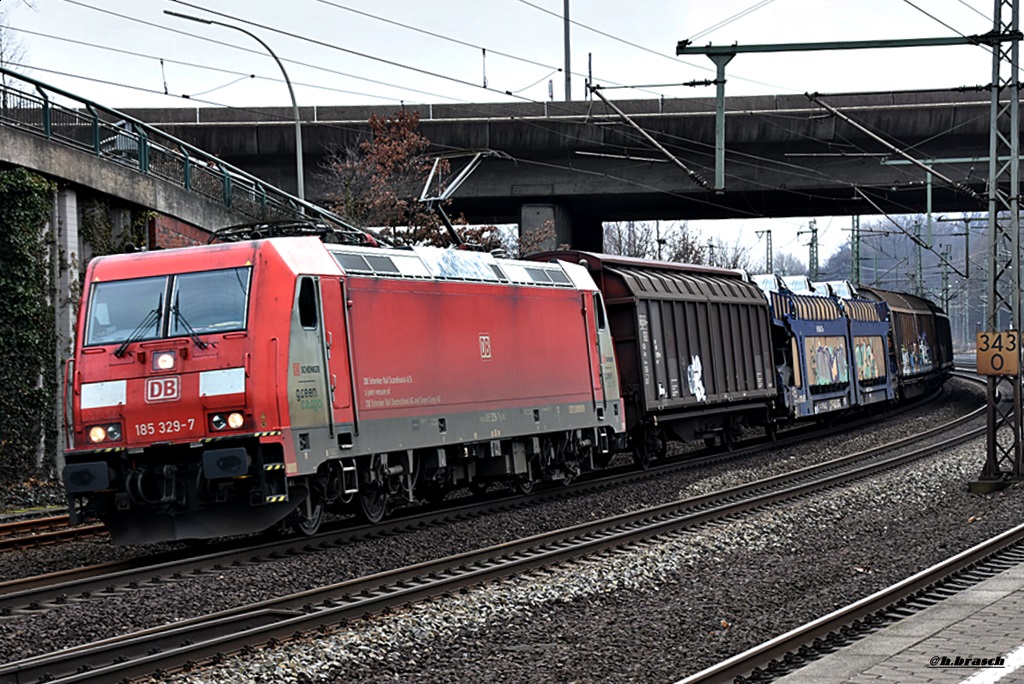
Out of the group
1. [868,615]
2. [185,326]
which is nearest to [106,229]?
[185,326]

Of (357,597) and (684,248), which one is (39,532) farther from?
(684,248)

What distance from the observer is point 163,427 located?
549 inches

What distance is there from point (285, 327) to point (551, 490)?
700 centimetres

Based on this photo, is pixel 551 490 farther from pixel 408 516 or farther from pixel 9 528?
pixel 9 528

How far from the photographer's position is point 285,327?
14.0 m

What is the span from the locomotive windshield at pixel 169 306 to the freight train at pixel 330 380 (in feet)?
0.06

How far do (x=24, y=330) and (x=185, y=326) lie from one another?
7.44 metres

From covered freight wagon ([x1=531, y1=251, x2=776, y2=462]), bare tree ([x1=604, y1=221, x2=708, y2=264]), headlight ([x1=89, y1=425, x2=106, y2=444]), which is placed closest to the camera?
headlight ([x1=89, y1=425, x2=106, y2=444])

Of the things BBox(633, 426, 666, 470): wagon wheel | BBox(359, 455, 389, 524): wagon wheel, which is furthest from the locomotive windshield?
BBox(633, 426, 666, 470): wagon wheel

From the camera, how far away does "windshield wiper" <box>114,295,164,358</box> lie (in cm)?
1434

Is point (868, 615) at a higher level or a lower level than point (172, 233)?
lower

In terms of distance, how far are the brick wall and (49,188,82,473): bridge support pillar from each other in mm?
1677

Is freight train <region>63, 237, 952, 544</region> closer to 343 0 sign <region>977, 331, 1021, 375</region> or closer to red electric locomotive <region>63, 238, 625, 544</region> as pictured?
red electric locomotive <region>63, 238, 625, 544</region>

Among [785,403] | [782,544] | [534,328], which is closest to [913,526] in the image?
[782,544]
